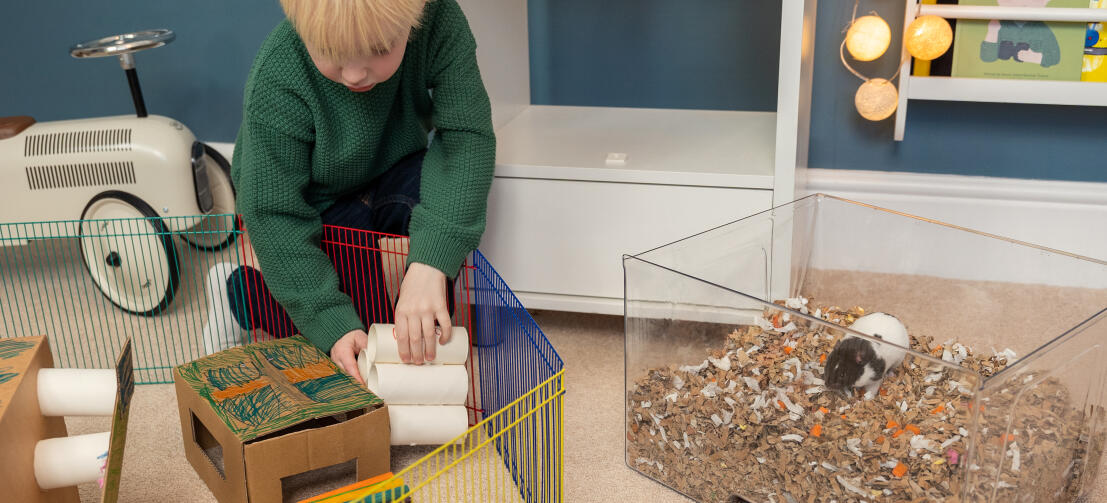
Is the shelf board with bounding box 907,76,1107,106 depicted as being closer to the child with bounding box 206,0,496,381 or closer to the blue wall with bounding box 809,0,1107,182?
the blue wall with bounding box 809,0,1107,182

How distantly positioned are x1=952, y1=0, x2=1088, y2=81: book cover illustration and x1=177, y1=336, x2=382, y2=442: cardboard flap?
1.11 meters

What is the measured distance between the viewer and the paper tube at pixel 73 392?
2.82 ft

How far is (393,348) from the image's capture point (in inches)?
41.9

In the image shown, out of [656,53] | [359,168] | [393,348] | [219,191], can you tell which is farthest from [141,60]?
[393,348]

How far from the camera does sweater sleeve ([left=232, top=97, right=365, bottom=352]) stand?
1128mm

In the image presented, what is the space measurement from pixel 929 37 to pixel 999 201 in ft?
1.13

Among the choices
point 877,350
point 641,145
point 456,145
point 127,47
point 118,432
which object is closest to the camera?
point 118,432

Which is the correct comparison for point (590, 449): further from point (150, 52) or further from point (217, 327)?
point (150, 52)

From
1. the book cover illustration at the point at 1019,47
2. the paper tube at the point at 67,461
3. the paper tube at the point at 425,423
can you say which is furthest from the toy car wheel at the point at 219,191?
the book cover illustration at the point at 1019,47

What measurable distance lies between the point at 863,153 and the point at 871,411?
0.85 metres

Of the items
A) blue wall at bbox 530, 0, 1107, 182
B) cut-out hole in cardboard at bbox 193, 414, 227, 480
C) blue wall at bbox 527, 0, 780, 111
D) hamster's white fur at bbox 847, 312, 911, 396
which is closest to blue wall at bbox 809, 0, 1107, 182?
blue wall at bbox 530, 0, 1107, 182

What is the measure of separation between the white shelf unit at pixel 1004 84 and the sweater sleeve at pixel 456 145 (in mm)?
743

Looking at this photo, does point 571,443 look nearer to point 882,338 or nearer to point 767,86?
point 882,338

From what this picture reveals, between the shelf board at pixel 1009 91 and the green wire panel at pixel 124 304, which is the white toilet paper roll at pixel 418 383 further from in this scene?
the shelf board at pixel 1009 91
